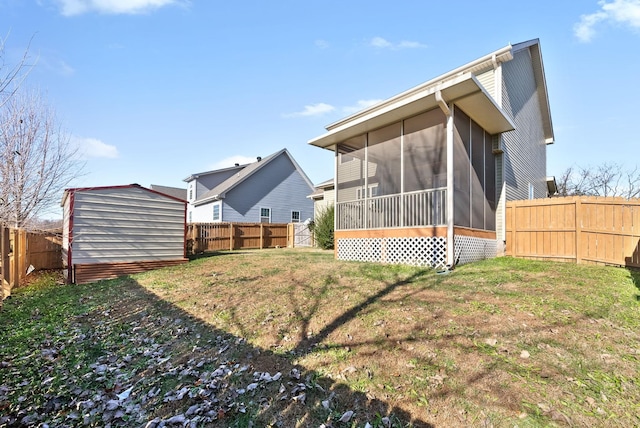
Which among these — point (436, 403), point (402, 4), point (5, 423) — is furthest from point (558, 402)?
point (402, 4)

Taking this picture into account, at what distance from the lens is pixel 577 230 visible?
8.50m

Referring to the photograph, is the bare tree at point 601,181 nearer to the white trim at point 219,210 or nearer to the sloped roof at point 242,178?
the sloped roof at point 242,178

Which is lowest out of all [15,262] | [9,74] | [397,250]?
Answer: [15,262]

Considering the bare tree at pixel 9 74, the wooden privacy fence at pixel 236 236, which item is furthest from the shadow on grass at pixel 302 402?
the wooden privacy fence at pixel 236 236

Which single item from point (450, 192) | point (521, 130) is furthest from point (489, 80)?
point (450, 192)

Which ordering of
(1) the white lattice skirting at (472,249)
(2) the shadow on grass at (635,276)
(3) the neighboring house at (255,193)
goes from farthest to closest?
(3) the neighboring house at (255,193) → (1) the white lattice skirting at (472,249) → (2) the shadow on grass at (635,276)

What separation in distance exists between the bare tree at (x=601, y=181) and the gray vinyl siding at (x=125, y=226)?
33156 mm

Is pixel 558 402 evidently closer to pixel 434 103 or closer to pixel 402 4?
pixel 434 103

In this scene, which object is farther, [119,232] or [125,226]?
[125,226]

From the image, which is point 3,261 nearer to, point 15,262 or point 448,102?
point 15,262

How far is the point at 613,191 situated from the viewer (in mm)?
27688

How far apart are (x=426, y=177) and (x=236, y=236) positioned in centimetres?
1300

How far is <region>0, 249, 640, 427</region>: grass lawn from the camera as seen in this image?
2676 millimetres

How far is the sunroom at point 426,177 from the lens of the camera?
25.7 ft
